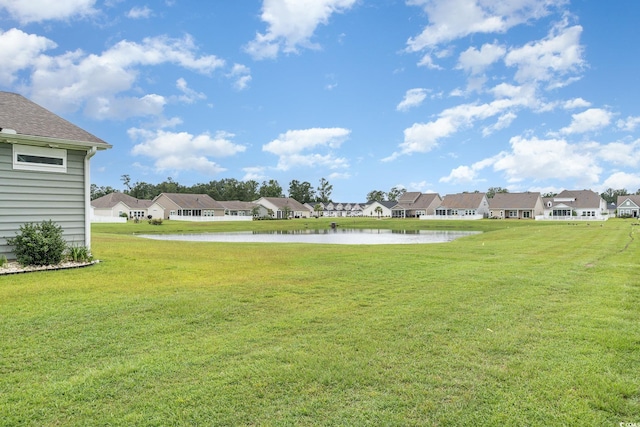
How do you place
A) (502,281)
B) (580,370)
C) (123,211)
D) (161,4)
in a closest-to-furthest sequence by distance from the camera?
1. (580,370)
2. (502,281)
3. (161,4)
4. (123,211)

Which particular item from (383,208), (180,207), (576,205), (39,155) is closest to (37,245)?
(39,155)

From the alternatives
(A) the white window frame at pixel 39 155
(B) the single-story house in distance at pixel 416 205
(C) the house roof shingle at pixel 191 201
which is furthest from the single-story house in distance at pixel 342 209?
(A) the white window frame at pixel 39 155

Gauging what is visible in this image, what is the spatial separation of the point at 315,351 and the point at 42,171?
894 centimetres

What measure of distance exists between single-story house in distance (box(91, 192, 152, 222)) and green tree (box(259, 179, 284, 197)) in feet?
109

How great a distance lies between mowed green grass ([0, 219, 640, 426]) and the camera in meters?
3.04

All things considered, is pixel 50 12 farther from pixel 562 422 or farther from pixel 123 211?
pixel 123 211

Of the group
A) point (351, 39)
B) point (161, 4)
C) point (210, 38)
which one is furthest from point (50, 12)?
point (351, 39)

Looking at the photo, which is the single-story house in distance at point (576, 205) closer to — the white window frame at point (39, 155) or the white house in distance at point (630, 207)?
the white house in distance at point (630, 207)

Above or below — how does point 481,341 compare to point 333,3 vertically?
below

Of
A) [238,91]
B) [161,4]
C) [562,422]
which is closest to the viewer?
[562,422]

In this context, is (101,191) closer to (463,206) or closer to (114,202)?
(114,202)

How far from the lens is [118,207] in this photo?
68.8 metres

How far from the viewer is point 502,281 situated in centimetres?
821

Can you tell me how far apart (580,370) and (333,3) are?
2084 cm
